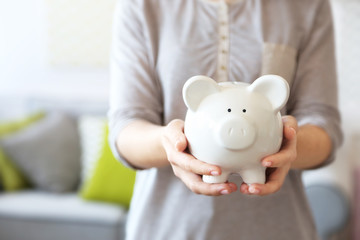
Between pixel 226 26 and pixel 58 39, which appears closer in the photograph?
pixel 226 26

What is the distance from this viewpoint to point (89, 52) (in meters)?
3.31

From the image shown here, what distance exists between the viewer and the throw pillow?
112 inches

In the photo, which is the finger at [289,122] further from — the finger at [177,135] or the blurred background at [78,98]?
the blurred background at [78,98]

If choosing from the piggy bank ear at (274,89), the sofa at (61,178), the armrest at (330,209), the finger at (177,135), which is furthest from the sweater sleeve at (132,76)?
the sofa at (61,178)

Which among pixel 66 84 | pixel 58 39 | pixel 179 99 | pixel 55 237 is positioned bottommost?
pixel 55 237

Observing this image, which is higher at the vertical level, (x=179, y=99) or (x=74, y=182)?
(x=179, y=99)

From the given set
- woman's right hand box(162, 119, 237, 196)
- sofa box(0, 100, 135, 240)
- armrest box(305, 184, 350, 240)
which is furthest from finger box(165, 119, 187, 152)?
sofa box(0, 100, 135, 240)

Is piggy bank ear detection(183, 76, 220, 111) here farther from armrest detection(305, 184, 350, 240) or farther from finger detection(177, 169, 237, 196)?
armrest detection(305, 184, 350, 240)

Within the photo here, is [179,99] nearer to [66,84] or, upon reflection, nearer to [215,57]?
[215,57]

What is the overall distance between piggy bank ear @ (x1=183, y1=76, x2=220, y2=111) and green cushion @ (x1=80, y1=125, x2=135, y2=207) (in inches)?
75.6

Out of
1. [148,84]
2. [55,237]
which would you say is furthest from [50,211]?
[148,84]

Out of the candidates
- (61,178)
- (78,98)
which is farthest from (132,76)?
(78,98)

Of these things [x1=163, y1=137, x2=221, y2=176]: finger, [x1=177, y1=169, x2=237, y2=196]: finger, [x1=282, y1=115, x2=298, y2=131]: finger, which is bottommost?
[x1=177, y1=169, x2=237, y2=196]: finger

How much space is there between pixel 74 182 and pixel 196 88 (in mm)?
2266
